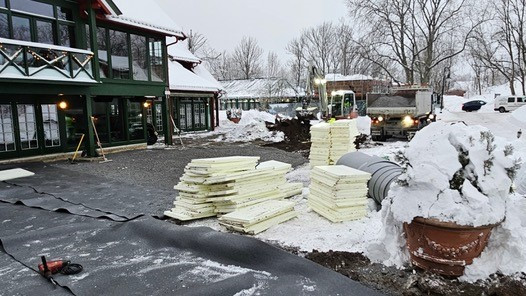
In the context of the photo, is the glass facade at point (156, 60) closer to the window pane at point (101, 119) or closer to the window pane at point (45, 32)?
the window pane at point (101, 119)

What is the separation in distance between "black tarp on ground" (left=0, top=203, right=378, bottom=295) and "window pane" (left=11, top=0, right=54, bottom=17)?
10081 millimetres

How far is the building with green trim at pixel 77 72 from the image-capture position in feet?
40.7

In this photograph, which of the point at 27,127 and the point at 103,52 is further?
the point at 103,52

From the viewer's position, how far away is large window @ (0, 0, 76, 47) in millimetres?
12461

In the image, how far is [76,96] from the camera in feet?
48.5

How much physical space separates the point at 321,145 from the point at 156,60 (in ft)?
35.8

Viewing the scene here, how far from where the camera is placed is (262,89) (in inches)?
2244

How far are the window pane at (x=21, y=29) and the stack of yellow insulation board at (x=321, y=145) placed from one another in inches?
438

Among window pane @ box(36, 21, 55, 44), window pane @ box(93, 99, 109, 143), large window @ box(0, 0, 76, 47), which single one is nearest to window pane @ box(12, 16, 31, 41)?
large window @ box(0, 0, 76, 47)

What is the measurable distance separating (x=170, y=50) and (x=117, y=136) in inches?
508

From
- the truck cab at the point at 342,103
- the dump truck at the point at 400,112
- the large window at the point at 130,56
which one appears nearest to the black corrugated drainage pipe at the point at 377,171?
the dump truck at the point at 400,112

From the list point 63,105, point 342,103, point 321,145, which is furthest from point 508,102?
point 63,105

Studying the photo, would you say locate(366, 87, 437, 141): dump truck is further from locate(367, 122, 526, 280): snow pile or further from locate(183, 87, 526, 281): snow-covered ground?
locate(367, 122, 526, 280): snow pile

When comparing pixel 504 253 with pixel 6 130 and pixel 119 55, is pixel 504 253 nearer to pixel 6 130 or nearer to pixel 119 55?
pixel 6 130
